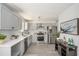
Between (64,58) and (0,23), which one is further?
(0,23)

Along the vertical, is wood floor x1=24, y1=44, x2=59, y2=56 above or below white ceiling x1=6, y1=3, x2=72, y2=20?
below

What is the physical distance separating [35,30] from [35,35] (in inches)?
20.8

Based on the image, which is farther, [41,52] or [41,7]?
[41,52]

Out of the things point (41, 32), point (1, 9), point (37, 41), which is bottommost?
point (37, 41)

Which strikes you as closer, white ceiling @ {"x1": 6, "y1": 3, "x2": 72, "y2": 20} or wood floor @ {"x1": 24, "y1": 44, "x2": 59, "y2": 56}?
white ceiling @ {"x1": 6, "y1": 3, "x2": 72, "y2": 20}

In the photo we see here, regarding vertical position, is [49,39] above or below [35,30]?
below

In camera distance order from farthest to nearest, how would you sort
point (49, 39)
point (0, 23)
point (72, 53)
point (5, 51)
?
point (49, 39), point (72, 53), point (0, 23), point (5, 51)

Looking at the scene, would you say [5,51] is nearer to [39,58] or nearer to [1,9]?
[1,9]

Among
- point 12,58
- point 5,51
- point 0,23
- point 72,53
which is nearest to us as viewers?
point 12,58

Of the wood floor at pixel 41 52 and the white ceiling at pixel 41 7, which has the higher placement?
the white ceiling at pixel 41 7

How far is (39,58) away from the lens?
60 centimetres

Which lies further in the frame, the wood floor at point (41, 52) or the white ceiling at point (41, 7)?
the wood floor at point (41, 52)

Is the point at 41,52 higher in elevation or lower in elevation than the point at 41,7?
lower

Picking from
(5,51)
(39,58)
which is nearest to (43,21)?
(5,51)
